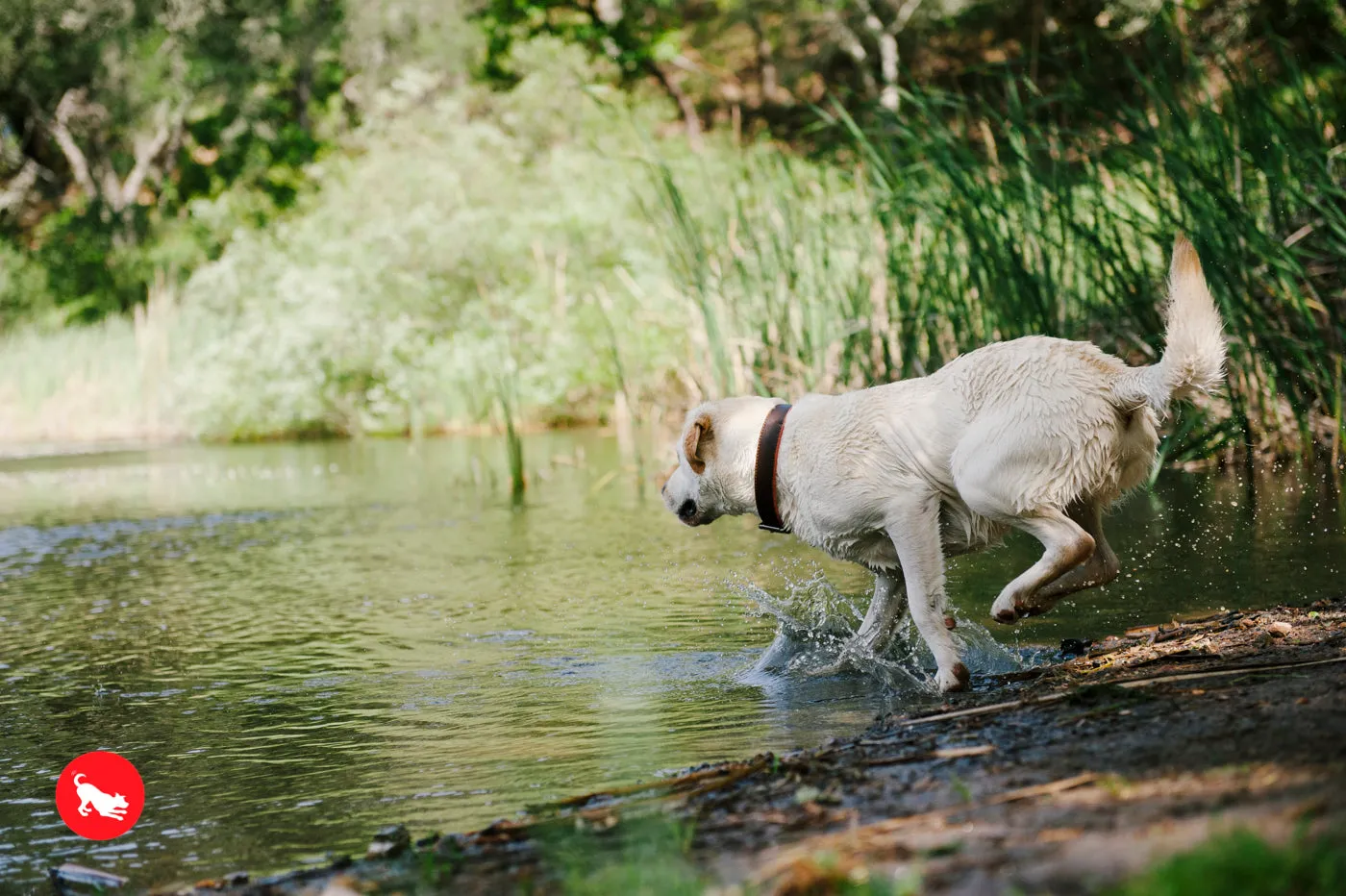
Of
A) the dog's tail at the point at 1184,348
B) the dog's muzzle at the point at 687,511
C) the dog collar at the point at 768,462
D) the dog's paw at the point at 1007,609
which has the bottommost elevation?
the dog's paw at the point at 1007,609

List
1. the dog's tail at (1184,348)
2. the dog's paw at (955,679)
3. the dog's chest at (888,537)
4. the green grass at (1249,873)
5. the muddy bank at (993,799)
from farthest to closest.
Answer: the dog's chest at (888,537), the dog's paw at (955,679), the dog's tail at (1184,348), the muddy bank at (993,799), the green grass at (1249,873)

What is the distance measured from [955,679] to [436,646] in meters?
2.92

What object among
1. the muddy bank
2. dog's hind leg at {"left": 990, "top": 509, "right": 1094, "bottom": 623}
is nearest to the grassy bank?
dog's hind leg at {"left": 990, "top": 509, "right": 1094, "bottom": 623}

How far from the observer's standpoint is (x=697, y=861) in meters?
2.94

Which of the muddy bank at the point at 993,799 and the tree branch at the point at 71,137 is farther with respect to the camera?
the tree branch at the point at 71,137

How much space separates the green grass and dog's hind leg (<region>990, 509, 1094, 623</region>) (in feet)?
8.44

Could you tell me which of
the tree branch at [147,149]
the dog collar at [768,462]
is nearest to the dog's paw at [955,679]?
the dog collar at [768,462]

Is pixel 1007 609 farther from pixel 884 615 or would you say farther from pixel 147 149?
pixel 147 149

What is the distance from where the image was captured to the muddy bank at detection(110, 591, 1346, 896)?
2600mm

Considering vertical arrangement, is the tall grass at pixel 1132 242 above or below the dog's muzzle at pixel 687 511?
above

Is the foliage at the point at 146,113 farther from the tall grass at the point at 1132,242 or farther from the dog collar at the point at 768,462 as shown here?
the dog collar at the point at 768,462

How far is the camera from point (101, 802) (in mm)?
4453

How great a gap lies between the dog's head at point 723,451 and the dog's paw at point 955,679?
3.68ft

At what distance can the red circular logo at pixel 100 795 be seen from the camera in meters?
4.21
